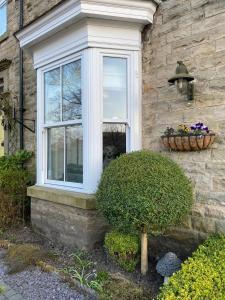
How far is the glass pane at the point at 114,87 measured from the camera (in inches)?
187

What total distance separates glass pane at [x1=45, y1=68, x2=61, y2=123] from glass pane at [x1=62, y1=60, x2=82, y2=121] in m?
0.20

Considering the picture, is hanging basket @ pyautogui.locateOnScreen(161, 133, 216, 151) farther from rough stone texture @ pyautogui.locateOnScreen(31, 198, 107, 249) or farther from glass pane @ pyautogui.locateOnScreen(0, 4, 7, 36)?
A: glass pane @ pyautogui.locateOnScreen(0, 4, 7, 36)

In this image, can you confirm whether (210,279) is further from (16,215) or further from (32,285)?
(16,215)

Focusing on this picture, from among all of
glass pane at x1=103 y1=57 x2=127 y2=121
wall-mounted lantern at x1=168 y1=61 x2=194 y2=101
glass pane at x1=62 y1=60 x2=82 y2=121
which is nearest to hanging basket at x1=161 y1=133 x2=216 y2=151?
wall-mounted lantern at x1=168 y1=61 x2=194 y2=101

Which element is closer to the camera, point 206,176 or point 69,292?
point 69,292

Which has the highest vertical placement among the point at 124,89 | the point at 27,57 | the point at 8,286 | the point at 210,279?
the point at 27,57

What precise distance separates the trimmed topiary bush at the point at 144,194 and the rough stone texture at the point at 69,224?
2.98ft

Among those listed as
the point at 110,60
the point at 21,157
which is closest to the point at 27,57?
the point at 21,157

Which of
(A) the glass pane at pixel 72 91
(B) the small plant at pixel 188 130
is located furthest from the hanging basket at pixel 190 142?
(A) the glass pane at pixel 72 91

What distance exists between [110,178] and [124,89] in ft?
5.34

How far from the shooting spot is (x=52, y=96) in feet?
18.1

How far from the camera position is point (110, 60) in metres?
4.75

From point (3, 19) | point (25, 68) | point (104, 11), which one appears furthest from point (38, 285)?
point (3, 19)

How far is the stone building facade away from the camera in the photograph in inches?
149
